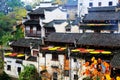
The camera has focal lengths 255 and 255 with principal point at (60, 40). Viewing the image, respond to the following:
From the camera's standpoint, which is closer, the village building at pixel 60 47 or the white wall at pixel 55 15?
the village building at pixel 60 47

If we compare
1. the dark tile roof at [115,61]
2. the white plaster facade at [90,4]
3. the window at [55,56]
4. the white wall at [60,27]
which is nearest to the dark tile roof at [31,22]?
the white wall at [60,27]

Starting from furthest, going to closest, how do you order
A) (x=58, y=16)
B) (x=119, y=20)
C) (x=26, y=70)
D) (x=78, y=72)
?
1. (x=58, y=16)
2. (x=119, y=20)
3. (x=26, y=70)
4. (x=78, y=72)

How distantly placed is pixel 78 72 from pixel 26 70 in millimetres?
8319

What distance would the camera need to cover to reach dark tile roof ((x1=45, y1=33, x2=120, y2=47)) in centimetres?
3410

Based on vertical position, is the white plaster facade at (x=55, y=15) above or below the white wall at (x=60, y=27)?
above

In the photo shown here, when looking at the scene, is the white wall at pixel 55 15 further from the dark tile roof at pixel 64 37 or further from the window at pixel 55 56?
the window at pixel 55 56

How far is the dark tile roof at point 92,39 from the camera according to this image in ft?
112

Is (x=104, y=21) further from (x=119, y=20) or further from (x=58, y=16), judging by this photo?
(x=58, y=16)

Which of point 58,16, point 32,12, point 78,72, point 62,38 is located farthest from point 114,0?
point 78,72

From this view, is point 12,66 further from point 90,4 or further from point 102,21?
point 90,4

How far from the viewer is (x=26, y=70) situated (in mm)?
38188

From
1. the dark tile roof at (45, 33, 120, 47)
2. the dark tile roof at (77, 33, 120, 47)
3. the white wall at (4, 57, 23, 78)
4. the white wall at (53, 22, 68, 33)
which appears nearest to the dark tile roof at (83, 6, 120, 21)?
the white wall at (53, 22, 68, 33)

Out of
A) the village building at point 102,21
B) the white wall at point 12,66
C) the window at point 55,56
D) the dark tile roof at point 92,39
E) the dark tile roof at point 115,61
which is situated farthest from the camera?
the village building at point 102,21

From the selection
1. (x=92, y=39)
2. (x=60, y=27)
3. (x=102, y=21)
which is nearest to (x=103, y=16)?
(x=102, y=21)
